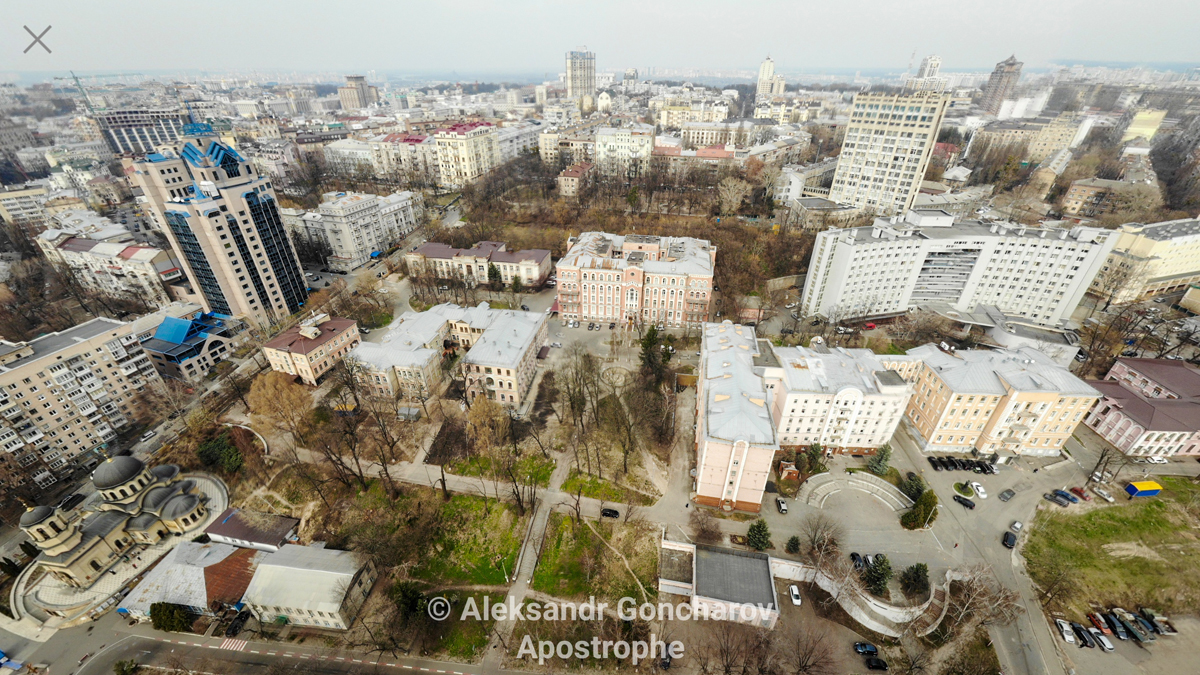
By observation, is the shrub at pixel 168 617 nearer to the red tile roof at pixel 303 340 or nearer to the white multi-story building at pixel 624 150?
the red tile roof at pixel 303 340

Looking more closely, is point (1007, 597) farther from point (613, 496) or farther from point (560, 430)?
point (560, 430)

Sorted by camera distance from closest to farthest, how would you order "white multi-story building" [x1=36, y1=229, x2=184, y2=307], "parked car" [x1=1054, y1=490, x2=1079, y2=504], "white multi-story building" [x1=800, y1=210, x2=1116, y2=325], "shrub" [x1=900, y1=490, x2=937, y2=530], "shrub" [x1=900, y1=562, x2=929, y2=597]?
"shrub" [x1=900, y1=562, x2=929, y2=597], "shrub" [x1=900, y1=490, x2=937, y2=530], "parked car" [x1=1054, y1=490, x2=1079, y2=504], "white multi-story building" [x1=800, y1=210, x2=1116, y2=325], "white multi-story building" [x1=36, y1=229, x2=184, y2=307]

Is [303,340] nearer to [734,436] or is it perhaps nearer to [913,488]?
[734,436]

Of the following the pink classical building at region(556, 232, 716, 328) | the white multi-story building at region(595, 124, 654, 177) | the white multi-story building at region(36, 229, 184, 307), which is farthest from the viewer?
A: the white multi-story building at region(595, 124, 654, 177)

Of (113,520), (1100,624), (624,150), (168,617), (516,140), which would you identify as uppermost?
(624,150)

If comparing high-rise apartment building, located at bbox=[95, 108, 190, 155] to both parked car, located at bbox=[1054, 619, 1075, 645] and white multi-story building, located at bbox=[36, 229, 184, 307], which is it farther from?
parked car, located at bbox=[1054, 619, 1075, 645]

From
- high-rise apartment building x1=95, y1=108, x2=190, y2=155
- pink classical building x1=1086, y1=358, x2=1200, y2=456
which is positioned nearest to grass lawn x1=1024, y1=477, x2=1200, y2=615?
pink classical building x1=1086, y1=358, x2=1200, y2=456

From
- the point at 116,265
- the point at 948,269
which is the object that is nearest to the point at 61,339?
the point at 116,265

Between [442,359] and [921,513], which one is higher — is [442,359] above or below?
above
